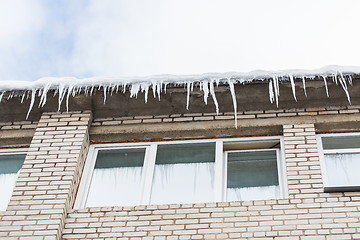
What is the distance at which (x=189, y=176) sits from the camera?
7.25 m

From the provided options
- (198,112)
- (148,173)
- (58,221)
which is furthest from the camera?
(198,112)

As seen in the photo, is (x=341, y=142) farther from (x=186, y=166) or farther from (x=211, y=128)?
(x=186, y=166)

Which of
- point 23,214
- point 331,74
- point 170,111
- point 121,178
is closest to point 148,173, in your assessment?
point 121,178

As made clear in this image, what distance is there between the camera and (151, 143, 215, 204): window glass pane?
23.0ft

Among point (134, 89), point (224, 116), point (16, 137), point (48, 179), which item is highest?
point (134, 89)

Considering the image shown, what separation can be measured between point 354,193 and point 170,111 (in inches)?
107

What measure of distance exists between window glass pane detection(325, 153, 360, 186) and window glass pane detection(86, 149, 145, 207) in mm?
2434

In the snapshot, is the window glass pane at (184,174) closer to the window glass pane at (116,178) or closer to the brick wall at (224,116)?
the window glass pane at (116,178)

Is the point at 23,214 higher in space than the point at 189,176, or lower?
lower

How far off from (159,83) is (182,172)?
4.04ft

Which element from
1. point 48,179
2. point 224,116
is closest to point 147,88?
point 224,116

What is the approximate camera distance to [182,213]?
644cm

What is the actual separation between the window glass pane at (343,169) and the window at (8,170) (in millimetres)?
4113

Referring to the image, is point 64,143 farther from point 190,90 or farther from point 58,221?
point 190,90
